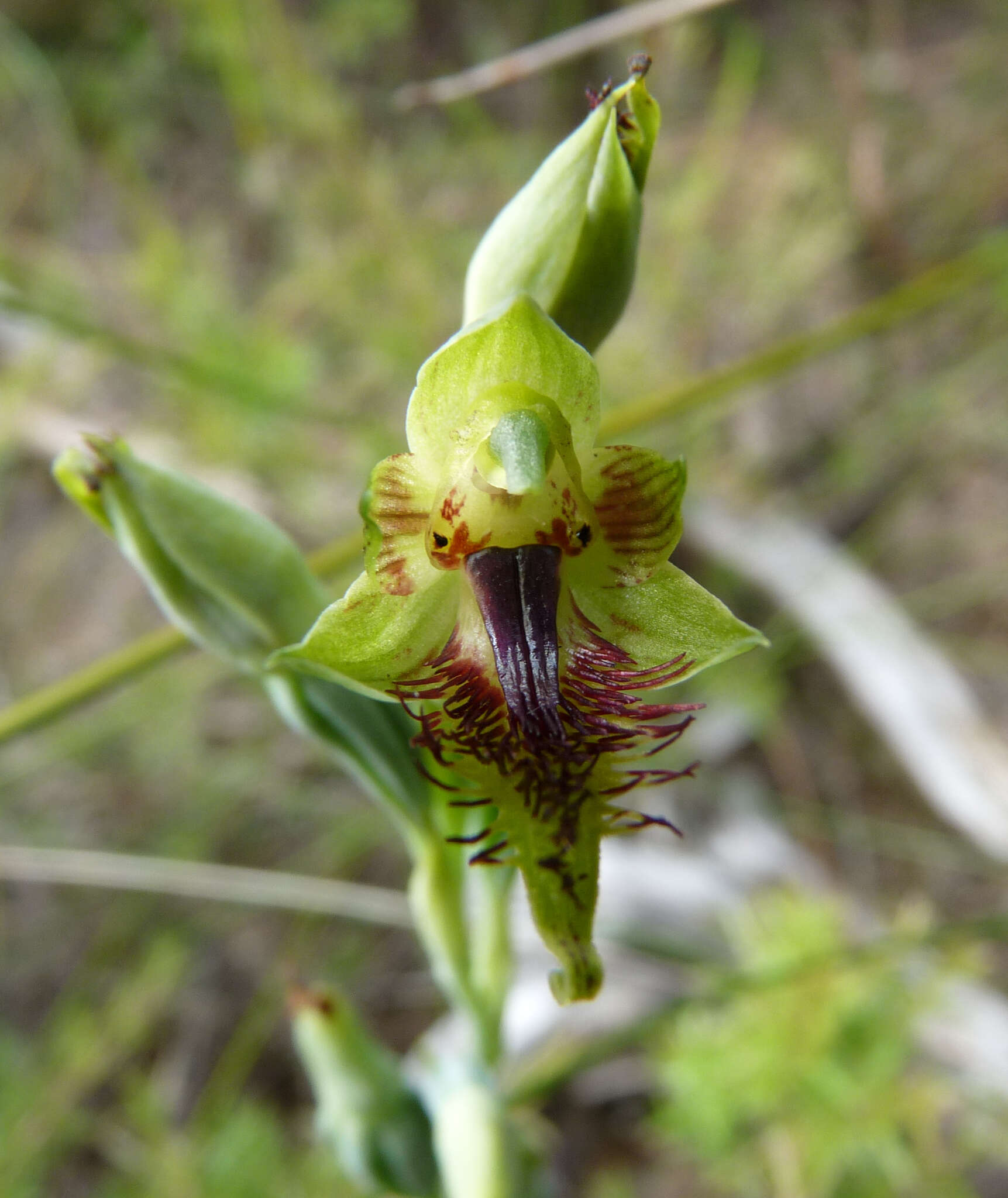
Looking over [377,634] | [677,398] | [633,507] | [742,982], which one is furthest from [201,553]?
[742,982]

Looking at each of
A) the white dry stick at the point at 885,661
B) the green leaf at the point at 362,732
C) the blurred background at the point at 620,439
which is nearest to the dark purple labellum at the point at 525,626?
the green leaf at the point at 362,732

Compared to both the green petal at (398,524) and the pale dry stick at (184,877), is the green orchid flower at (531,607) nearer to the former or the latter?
the green petal at (398,524)

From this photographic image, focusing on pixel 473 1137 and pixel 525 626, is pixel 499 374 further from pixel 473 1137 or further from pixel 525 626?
pixel 473 1137

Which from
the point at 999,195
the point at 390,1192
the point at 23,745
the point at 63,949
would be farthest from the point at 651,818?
the point at 999,195

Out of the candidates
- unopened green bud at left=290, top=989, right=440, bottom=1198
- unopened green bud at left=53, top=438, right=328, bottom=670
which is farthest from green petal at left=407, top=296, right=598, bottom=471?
unopened green bud at left=290, top=989, right=440, bottom=1198

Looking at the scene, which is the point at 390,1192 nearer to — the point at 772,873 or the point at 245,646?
the point at 245,646

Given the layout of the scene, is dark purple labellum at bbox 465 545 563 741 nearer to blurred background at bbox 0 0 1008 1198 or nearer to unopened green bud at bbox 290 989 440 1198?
unopened green bud at bbox 290 989 440 1198
